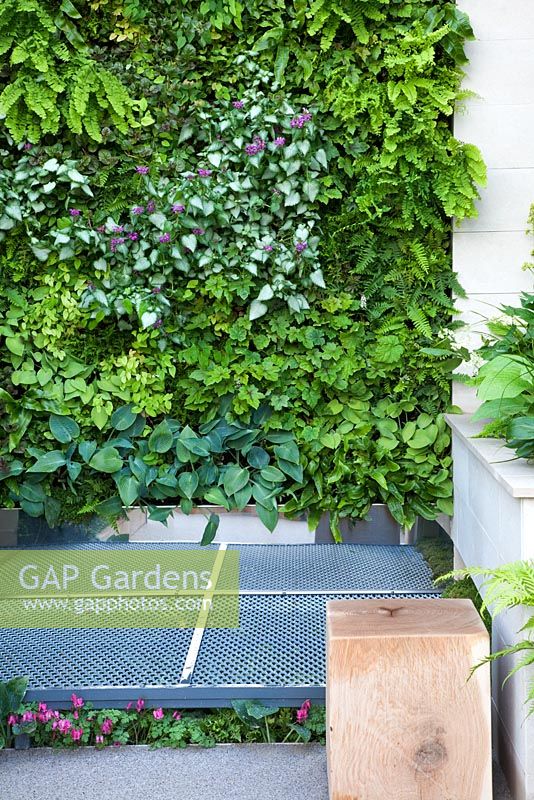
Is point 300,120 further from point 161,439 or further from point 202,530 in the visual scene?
point 202,530

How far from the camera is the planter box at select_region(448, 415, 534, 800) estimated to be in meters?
2.08

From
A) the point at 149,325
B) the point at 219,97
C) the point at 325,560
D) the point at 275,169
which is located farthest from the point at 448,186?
the point at 325,560

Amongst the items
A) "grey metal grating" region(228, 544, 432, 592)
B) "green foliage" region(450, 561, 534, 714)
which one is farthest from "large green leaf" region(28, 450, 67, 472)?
"green foliage" region(450, 561, 534, 714)

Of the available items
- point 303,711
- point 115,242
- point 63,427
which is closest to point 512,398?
point 303,711

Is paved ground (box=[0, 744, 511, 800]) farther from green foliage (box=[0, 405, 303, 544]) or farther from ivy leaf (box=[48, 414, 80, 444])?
ivy leaf (box=[48, 414, 80, 444])

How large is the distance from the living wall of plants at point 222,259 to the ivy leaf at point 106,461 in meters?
0.01

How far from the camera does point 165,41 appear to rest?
3.78 m

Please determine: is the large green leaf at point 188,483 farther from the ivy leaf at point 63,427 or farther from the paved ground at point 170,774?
the paved ground at point 170,774

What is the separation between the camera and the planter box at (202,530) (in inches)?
154

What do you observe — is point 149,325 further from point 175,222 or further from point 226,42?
point 226,42

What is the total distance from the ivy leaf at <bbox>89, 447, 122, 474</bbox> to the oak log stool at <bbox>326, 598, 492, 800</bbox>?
2.02m

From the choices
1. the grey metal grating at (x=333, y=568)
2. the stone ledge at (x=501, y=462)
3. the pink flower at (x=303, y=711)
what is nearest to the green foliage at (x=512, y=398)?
the stone ledge at (x=501, y=462)

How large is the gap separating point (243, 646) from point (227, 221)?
1.91m

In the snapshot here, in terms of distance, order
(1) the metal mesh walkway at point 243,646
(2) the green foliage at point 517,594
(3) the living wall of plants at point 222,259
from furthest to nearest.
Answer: (3) the living wall of plants at point 222,259
(1) the metal mesh walkway at point 243,646
(2) the green foliage at point 517,594
